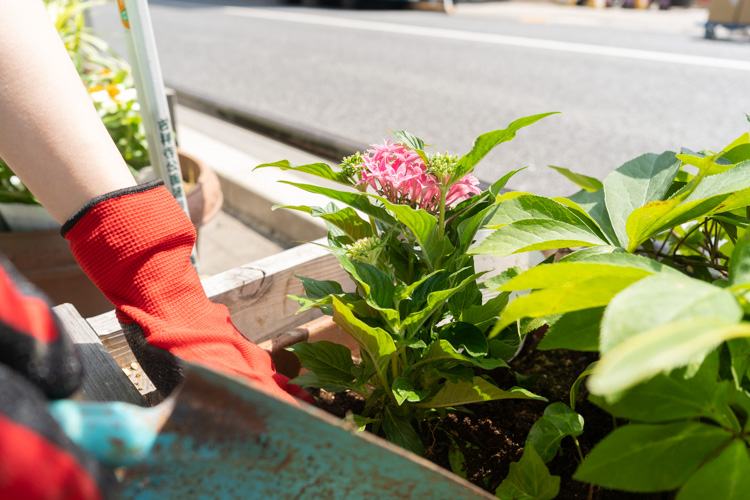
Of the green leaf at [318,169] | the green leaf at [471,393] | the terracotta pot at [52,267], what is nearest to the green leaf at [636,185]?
the green leaf at [471,393]

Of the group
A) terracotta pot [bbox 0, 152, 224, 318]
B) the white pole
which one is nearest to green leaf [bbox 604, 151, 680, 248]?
the white pole

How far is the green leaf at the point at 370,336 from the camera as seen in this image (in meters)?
0.70

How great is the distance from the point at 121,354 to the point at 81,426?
2.06 ft

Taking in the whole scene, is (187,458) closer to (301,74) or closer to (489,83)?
(489,83)

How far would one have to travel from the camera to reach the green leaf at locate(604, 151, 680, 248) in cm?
80

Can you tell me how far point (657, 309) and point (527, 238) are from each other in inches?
11.0

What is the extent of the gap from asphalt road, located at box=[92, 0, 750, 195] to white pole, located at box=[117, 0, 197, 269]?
6.27 feet

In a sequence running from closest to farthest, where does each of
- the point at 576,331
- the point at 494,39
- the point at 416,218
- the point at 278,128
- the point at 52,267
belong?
the point at 576,331, the point at 416,218, the point at 52,267, the point at 278,128, the point at 494,39

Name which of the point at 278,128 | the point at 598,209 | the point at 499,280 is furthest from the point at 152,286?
the point at 278,128

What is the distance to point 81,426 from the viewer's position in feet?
1.42

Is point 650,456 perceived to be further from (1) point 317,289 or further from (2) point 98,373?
(2) point 98,373

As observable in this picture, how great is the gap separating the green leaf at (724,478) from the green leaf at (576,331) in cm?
15

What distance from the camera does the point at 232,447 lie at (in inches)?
18.2

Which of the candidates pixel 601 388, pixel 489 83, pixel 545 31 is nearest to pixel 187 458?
pixel 601 388
